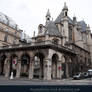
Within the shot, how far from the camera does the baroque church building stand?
3005 centimetres

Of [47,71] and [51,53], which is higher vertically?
[51,53]

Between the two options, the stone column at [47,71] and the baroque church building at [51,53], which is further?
the baroque church building at [51,53]

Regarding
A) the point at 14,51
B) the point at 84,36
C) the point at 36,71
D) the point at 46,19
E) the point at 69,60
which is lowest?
the point at 36,71

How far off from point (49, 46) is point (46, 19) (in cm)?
2638

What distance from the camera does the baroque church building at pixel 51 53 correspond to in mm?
30047

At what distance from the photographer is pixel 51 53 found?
2966 centimetres

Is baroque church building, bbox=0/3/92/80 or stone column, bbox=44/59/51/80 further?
baroque church building, bbox=0/3/92/80

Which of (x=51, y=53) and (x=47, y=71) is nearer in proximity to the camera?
(x=47, y=71)

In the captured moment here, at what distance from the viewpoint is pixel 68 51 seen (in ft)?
116
